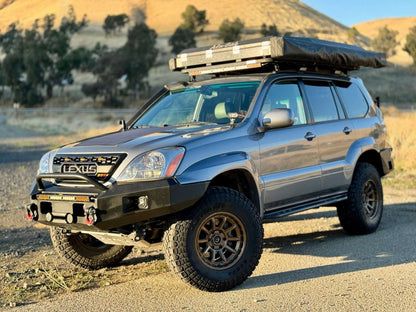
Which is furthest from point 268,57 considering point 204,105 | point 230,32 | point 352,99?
point 230,32

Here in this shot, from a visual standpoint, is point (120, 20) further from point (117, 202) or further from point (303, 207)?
point (117, 202)

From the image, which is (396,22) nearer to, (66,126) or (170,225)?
(66,126)

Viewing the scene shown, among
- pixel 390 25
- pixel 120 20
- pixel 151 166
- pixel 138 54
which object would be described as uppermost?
pixel 390 25

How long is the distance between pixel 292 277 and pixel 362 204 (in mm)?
2232

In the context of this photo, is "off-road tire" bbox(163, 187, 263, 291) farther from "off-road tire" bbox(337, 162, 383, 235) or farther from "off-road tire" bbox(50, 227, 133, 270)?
"off-road tire" bbox(337, 162, 383, 235)

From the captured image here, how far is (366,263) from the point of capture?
629cm

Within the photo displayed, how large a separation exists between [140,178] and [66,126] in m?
40.3

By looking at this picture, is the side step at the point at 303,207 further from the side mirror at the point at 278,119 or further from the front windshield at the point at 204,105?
the front windshield at the point at 204,105

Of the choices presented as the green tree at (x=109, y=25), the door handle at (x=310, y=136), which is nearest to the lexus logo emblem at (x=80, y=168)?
the door handle at (x=310, y=136)

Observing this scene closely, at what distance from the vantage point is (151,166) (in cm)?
516

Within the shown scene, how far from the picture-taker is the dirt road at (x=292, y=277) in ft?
16.4

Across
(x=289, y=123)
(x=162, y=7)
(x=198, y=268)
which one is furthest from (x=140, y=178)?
(x=162, y=7)

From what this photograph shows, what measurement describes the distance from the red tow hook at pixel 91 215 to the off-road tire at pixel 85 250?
3.84 ft

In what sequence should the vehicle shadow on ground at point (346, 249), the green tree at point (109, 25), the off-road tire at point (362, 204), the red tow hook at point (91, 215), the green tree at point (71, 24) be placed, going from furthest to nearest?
the green tree at point (109, 25) → the green tree at point (71, 24) → the off-road tire at point (362, 204) → the vehicle shadow on ground at point (346, 249) → the red tow hook at point (91, 215)
